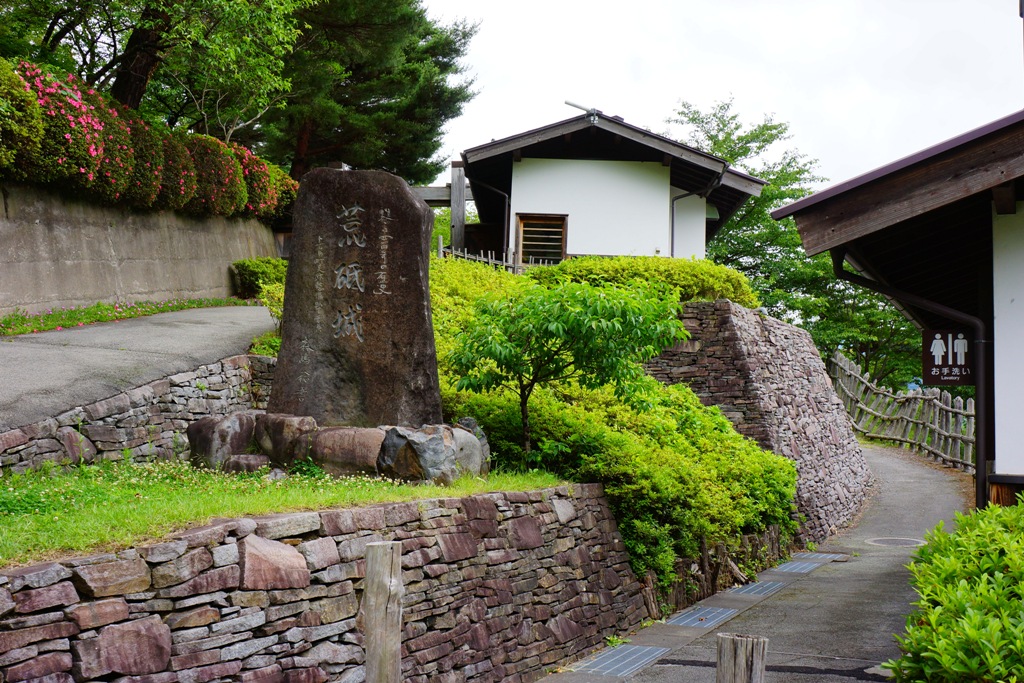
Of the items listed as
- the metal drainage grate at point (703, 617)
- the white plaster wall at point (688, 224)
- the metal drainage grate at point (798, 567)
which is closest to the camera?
the metal drainage grate at point (703, 617)

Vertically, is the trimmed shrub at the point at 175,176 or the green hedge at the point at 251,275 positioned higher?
the trimmed shrub at the point at 175,176

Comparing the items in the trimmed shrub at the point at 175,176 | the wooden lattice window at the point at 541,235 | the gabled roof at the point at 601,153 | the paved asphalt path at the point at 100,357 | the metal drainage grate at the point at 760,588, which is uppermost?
the gabled roof at the point at 601,153

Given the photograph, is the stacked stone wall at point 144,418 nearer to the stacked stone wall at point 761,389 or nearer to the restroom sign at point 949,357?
the stacked stone wall at point 761,389

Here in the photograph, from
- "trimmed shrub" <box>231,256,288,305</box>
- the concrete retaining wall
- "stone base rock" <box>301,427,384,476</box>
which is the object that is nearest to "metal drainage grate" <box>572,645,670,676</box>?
"stone base rock" <box>301,427,384,476</box>

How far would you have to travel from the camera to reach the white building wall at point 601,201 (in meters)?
21.4

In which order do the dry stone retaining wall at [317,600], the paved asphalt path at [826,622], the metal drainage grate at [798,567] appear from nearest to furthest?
the dry stone retaining wall at [317,600] → the paved asphalt path at [826,622] → the metal drainage grate at [798,567]

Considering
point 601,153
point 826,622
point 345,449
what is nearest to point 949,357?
point 826,622

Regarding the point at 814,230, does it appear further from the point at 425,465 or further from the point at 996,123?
the point at 425,465

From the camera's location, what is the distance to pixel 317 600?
6.16m

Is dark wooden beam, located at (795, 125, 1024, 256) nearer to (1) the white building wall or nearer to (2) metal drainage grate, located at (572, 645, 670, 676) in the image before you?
(2) metal drainage grate, located at (572, 645, 670, 676)

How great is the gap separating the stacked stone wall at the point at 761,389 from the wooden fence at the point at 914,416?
5.32 meters

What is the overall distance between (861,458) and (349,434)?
47.3 feet

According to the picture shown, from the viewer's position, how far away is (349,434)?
8844 millimetres

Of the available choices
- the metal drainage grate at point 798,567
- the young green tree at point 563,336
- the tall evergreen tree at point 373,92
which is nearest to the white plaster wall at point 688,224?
the tall evergreen tree at point 373,92
